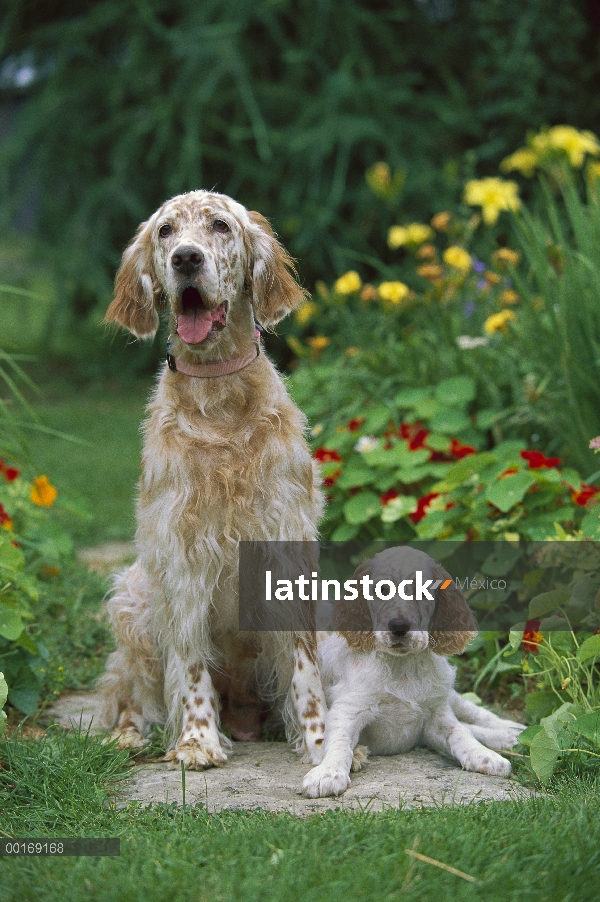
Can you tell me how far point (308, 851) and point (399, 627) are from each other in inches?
30.9

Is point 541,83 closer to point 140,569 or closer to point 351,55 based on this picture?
point 351,55

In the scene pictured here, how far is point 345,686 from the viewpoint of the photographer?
3100 mm

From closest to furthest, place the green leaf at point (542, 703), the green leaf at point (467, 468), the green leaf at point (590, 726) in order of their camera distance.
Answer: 1. the green leaf at point (590, 726)
2. the green leaf at point (542, 703)
3. the green leaf at point (467, 468)

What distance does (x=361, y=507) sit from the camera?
456 centimetres

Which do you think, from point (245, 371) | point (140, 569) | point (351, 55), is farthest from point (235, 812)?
point (351, 55)

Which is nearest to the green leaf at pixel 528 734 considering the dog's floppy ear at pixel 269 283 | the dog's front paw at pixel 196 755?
the dog's front paw at pixel 196 755

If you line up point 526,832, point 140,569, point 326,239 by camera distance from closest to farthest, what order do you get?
point 526,832 → point 140,569 → point 326,239

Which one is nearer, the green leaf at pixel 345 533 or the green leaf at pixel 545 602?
the green leaf at pixel 545 602

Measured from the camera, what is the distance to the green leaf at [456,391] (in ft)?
15.7

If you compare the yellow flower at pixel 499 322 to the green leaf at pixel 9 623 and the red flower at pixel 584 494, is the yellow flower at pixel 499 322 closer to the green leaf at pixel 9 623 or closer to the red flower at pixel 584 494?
the red flower at pixel 584 494

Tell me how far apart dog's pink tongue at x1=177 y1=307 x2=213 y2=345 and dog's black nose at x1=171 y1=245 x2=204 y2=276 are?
135mm

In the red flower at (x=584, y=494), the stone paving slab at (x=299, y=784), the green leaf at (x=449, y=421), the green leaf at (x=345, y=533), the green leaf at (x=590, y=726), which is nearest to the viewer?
the stone paving slab at (x=299, y=784)

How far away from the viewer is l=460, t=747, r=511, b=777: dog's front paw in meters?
2.91

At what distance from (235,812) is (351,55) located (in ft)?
27.6
